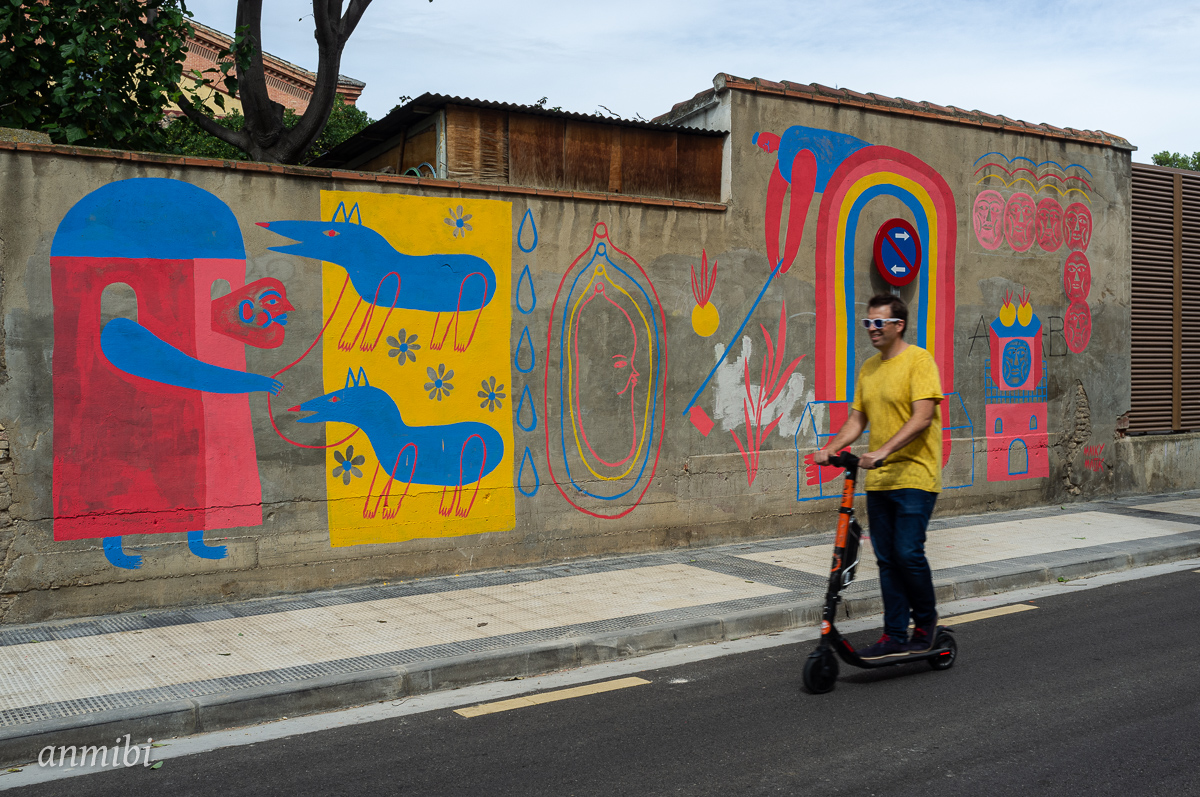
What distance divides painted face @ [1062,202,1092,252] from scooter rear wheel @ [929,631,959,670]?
8242 mm

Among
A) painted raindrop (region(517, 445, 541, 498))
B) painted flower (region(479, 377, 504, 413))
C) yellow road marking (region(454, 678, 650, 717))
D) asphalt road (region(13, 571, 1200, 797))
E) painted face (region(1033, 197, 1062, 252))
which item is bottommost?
yellow road marking (region(454, 678, 650, 717))

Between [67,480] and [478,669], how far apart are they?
3.32 meters

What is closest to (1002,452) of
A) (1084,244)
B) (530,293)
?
(1084,244)

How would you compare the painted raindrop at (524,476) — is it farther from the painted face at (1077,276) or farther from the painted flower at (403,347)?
the painted face at (1077,276)

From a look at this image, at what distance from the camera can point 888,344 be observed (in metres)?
5.48

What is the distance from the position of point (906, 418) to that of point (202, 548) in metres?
5.07

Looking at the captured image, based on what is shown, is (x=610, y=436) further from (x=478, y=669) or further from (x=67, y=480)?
(x=67, y=480)

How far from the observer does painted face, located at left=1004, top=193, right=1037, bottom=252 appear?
11.6 m

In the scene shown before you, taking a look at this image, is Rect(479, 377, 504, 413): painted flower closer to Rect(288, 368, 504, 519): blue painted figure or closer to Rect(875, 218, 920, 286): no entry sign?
Rect(288, 368, 504, 519): blue painted figure

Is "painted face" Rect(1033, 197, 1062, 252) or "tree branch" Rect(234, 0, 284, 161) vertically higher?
"tree branch" Rect(234, 0, 284, 161)

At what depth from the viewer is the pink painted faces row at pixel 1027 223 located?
1144cm

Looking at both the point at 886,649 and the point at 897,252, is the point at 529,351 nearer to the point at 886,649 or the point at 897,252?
the point at 886,649

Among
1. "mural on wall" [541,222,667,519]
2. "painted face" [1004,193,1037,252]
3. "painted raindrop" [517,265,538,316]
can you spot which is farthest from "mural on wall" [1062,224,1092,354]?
"painted raindrop" [517,265,538,316]

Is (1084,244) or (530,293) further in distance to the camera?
(1084,244)
